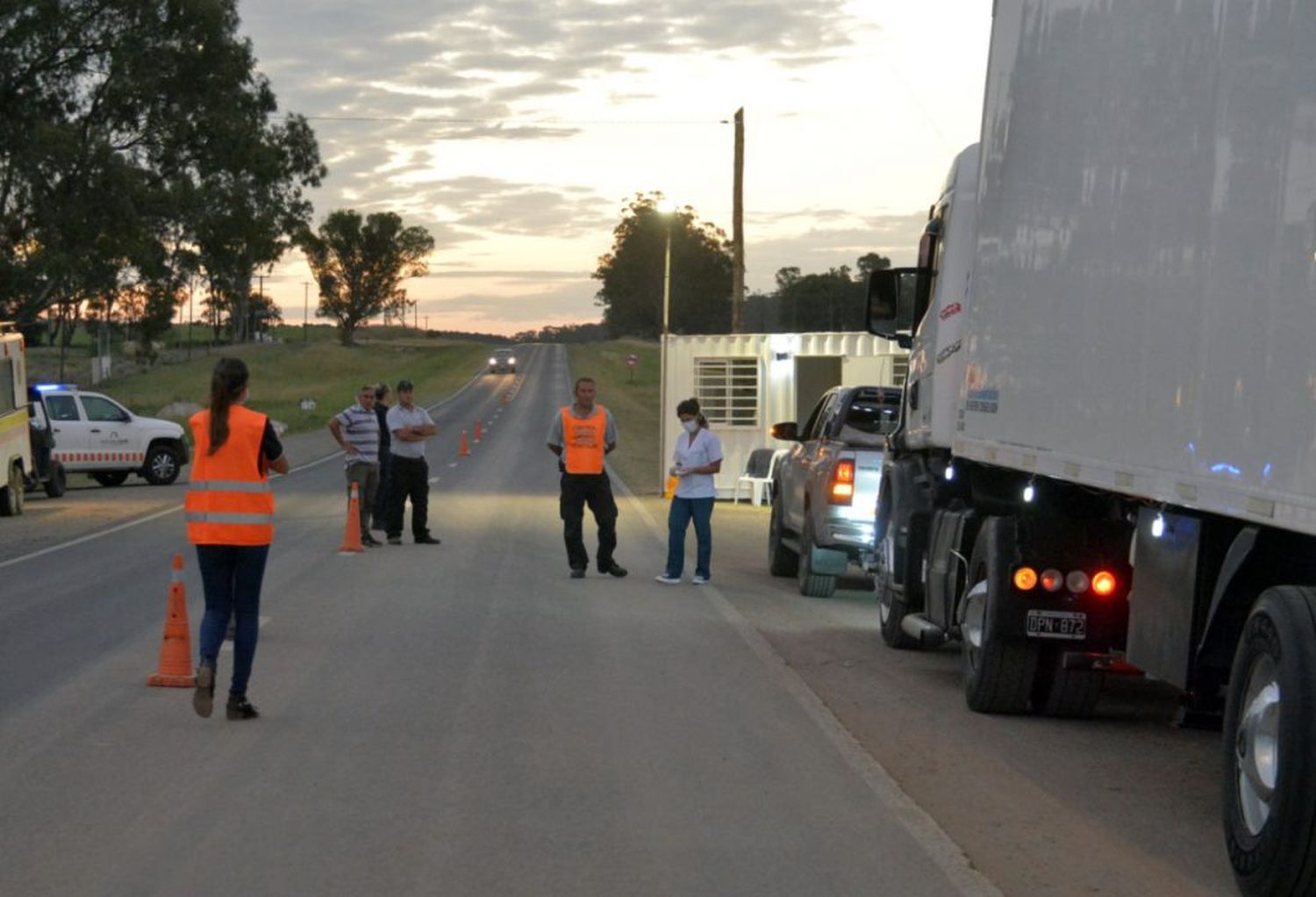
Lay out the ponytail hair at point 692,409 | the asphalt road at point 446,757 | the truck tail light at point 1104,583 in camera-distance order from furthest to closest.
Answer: the ponytail hair at point 692,409 < the truck tail light at point 1104,583 < the asphalt road at point 446,757

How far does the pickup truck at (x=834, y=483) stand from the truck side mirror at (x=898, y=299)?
117 cm

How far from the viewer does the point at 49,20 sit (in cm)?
4925

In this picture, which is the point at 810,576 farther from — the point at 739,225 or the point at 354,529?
the point at 739,225

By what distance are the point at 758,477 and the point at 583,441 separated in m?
13.7

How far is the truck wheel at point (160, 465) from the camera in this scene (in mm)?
35688

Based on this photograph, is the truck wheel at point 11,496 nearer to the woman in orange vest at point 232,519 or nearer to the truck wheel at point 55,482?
the truck wheel at point 55,482

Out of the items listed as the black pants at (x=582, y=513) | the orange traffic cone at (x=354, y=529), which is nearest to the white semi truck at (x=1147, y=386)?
the black pants at (x=582, y=513)

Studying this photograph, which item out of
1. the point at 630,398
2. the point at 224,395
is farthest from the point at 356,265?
the point at 224,395

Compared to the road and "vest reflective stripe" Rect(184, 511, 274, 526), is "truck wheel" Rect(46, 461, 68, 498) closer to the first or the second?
the road

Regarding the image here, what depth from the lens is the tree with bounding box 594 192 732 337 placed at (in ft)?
558

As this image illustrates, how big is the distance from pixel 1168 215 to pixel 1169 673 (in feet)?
6.47

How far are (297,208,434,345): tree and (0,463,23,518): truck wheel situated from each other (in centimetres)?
14436

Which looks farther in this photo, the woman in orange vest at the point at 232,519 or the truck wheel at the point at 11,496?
the truck wheel at the point at 11,496

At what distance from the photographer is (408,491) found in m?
21.7
